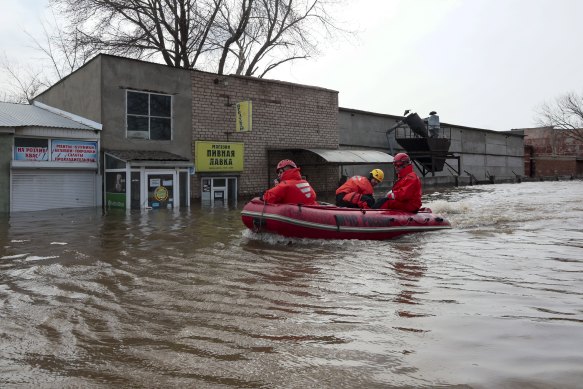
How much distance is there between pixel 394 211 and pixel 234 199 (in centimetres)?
1195

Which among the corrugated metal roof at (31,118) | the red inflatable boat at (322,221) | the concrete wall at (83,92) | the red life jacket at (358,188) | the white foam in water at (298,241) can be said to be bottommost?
the white foam in water at (298,241)

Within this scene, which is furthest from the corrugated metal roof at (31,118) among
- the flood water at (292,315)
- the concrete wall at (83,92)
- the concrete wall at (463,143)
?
the concrete wall at (463,143)

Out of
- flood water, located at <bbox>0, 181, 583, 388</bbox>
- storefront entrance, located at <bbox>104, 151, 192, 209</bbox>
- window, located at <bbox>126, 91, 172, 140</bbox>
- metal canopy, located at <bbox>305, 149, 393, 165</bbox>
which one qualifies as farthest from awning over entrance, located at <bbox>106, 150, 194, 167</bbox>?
flood water, located at <bbox>0, 181, 583, 388</bbox>

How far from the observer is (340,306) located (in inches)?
179

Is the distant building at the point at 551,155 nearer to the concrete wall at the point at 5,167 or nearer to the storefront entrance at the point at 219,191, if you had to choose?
the storefront entrance at the point at 219,191

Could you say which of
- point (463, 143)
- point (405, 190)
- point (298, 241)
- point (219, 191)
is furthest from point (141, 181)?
point (463, 143)

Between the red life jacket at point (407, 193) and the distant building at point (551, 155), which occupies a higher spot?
the distant building at point (551, 155)

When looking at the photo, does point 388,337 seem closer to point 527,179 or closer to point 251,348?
point 251,348

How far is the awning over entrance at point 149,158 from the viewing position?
16.2m

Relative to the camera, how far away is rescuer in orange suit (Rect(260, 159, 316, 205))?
29.7ft

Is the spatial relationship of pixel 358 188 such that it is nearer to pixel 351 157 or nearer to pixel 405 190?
pixel 405 190

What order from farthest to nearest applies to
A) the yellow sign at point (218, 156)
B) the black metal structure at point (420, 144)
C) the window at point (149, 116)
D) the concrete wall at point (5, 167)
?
1. the black metal structure at point (420, 144)
2. the yellow sign at point (218, 156)
3. the window at point (149, 116)
4. the concrete wall at point (5, 167)

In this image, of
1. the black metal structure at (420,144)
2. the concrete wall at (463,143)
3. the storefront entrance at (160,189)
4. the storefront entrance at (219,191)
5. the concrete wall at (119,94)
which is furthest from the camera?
the black metal structure at (420,144)

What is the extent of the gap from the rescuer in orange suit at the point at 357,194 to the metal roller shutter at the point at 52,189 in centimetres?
1003
